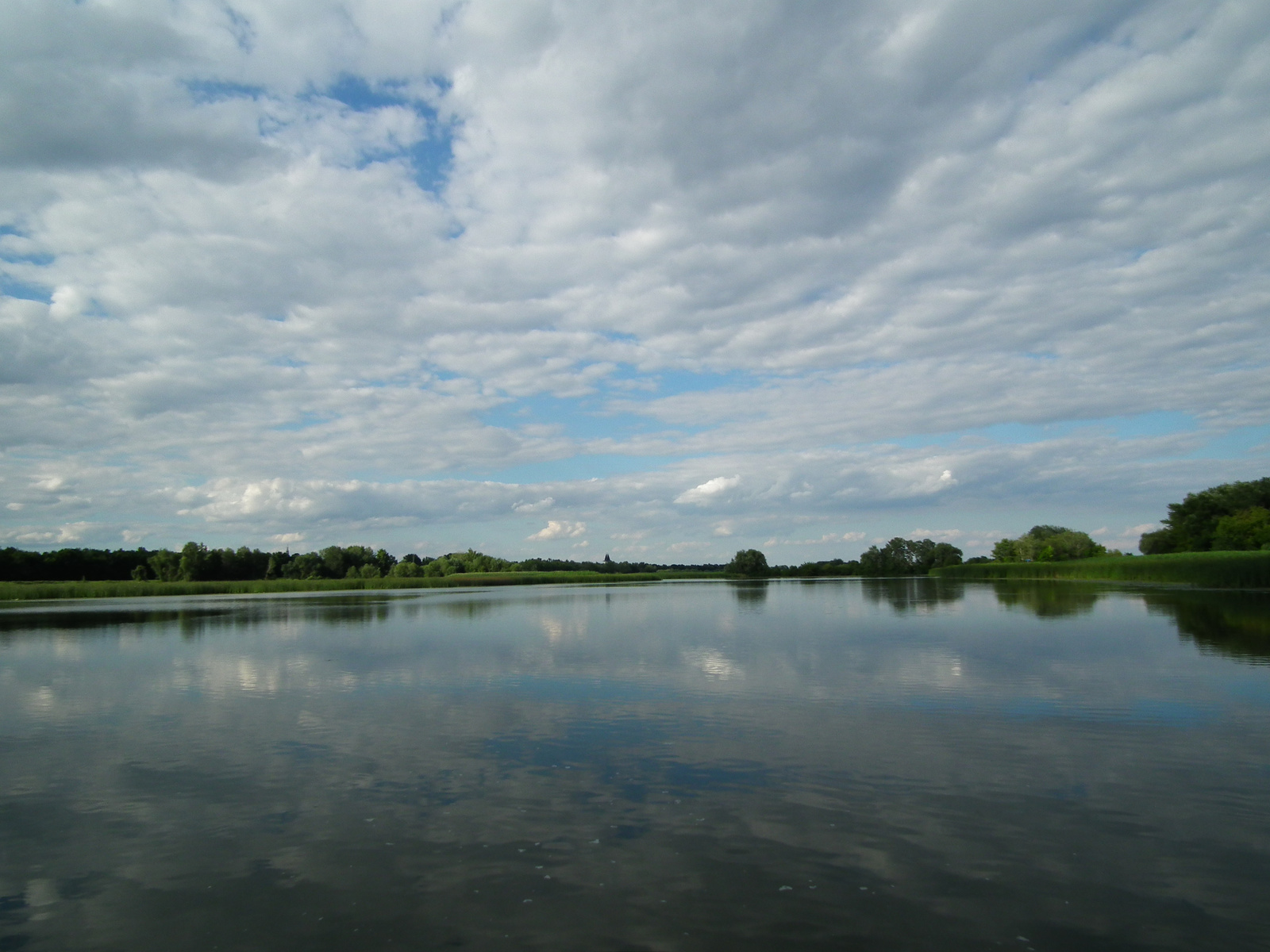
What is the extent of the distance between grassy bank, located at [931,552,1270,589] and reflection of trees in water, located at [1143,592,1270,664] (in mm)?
7714

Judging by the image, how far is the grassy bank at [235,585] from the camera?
76.8m

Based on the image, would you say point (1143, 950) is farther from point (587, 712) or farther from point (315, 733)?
point (315, 733)

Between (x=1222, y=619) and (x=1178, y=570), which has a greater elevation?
(x=1178, y=570)

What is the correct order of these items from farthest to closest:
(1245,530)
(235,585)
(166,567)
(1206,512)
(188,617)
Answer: (166,567) → (1206,512) → (235,585) → (1245,530) → (188,617)

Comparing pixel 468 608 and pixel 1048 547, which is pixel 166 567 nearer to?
pixel 468 608

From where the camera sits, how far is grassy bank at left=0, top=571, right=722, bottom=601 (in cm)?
7675

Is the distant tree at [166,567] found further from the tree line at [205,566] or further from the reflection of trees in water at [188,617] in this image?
the reflection of trees in water at [188,617]

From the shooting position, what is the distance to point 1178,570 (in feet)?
228

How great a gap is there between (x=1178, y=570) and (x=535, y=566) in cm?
12615

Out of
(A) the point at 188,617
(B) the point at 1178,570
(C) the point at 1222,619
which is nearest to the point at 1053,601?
(C) the point at 1222,619

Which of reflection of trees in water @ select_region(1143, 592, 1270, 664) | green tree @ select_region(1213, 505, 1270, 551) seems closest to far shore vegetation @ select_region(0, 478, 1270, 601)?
green tree @ select_region(1213, 505, 1270, 551)

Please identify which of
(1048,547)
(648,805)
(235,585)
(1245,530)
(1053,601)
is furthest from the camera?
(1048,547)

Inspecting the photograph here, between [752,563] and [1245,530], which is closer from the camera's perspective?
[1245,530]

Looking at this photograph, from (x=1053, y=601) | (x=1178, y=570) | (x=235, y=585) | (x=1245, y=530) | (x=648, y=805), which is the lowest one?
(x=648, y=805)
